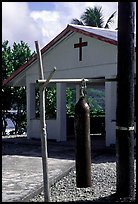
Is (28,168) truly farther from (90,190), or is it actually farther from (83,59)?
(83,59)

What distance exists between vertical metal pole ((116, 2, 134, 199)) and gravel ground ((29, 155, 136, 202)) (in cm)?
49

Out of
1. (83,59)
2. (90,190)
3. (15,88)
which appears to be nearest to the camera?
(90,190)

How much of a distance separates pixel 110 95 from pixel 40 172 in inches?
Result: 226

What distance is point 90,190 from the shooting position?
7.12m

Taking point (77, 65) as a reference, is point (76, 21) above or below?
above

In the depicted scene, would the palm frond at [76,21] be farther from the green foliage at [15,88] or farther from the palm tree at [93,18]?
the green foliage at [15,88]

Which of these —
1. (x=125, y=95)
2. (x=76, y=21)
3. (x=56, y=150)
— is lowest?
(x=56, y=150)

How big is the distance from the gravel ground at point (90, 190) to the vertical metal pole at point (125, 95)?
0.49m

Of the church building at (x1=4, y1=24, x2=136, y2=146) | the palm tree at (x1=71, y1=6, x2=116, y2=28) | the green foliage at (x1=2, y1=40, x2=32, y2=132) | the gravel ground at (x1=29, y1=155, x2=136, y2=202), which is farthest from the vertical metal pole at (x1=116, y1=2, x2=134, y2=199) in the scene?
the palm tree at (x1=71, y1=6, x2=116, y2=28)

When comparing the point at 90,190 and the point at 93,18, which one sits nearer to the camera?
the point at 90,190

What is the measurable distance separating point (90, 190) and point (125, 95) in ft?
6.78

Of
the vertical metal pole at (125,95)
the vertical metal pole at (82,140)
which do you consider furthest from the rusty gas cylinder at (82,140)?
the vertical metal pole at (125,95)

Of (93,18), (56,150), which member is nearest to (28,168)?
(56,150)

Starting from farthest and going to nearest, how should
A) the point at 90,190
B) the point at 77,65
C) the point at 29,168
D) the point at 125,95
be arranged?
1. the point at 77,65
2. the point at 29,168
3. the point at 90,190
4. the point at 125,95
